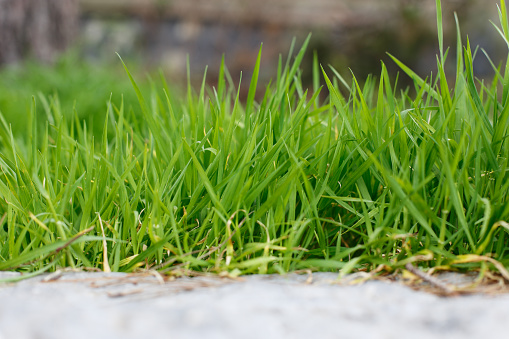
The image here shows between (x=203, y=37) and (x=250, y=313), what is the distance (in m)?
7.50

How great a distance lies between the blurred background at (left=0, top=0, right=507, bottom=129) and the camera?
4.06m

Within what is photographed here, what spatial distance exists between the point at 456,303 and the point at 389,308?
12 centimetres

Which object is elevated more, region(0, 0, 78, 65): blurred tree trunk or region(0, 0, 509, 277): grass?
region(0, 0, 78, 65): blurred tree trunk

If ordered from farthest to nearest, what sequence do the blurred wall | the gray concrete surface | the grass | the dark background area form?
the blurred wall → the dark background area → the grass → the gray concrete surface

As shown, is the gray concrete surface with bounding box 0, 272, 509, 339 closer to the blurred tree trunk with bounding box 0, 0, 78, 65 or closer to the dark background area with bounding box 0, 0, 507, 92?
the blurred tree trunk with bounding box 0, 0, 78, 65

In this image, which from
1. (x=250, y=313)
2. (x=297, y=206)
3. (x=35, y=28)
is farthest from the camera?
(x=35, y=28)

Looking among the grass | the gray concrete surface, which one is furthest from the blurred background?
the gray concrete surface

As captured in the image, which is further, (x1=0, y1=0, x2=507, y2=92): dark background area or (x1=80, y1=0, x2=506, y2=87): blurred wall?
(x1=80, y1=0, x2=506, y2=87): blurred wall

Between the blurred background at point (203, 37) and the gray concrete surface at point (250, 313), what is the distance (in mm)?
2387

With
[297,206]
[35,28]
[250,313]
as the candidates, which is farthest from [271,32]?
[250,313]

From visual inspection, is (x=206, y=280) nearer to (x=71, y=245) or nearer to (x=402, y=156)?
(x=71, y=245)

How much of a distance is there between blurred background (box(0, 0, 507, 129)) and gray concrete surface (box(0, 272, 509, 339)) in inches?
94.0

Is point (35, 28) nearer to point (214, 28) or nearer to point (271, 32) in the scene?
point (214, 28)

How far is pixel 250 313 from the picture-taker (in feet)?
2.59
